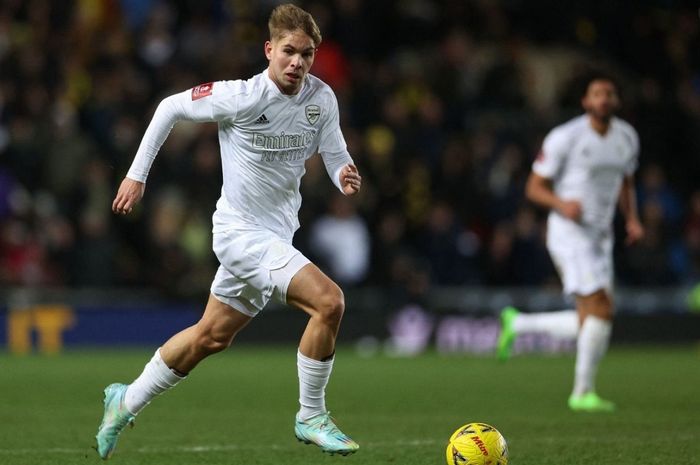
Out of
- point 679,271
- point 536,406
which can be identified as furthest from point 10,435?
point 679,271

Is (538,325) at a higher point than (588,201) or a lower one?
lower

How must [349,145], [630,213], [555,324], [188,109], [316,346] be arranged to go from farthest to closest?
[349,145]
[555,324]
[630,213]
[188,109]
[316,346]

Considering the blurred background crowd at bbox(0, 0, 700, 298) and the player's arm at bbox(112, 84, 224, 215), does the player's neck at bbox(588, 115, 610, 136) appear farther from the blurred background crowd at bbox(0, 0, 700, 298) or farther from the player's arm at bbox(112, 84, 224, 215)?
the blurred background crowd at bbox(0, 0, 700, 298)

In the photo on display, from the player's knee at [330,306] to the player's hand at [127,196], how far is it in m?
0.99

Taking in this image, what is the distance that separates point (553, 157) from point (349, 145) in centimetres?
649

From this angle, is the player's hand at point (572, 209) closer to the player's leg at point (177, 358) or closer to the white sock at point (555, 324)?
the white sock at point (555, 324)

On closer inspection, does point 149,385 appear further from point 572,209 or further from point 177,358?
point 572,209

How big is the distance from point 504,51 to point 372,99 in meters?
2.35

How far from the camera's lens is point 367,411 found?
9.87 metres

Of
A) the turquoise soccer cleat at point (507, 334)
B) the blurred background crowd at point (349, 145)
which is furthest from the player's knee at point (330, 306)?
the blurred background crowd at point (349, 145)

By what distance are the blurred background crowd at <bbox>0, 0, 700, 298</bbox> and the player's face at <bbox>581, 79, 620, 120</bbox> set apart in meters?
6.16

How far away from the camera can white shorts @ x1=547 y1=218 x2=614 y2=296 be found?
10211mm

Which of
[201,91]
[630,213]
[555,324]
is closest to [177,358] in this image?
[201,91]

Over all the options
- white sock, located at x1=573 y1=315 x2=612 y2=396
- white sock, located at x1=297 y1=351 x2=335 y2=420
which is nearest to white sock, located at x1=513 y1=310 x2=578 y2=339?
white sock, located at x1=573 y1=315 x2=612 y2=396
